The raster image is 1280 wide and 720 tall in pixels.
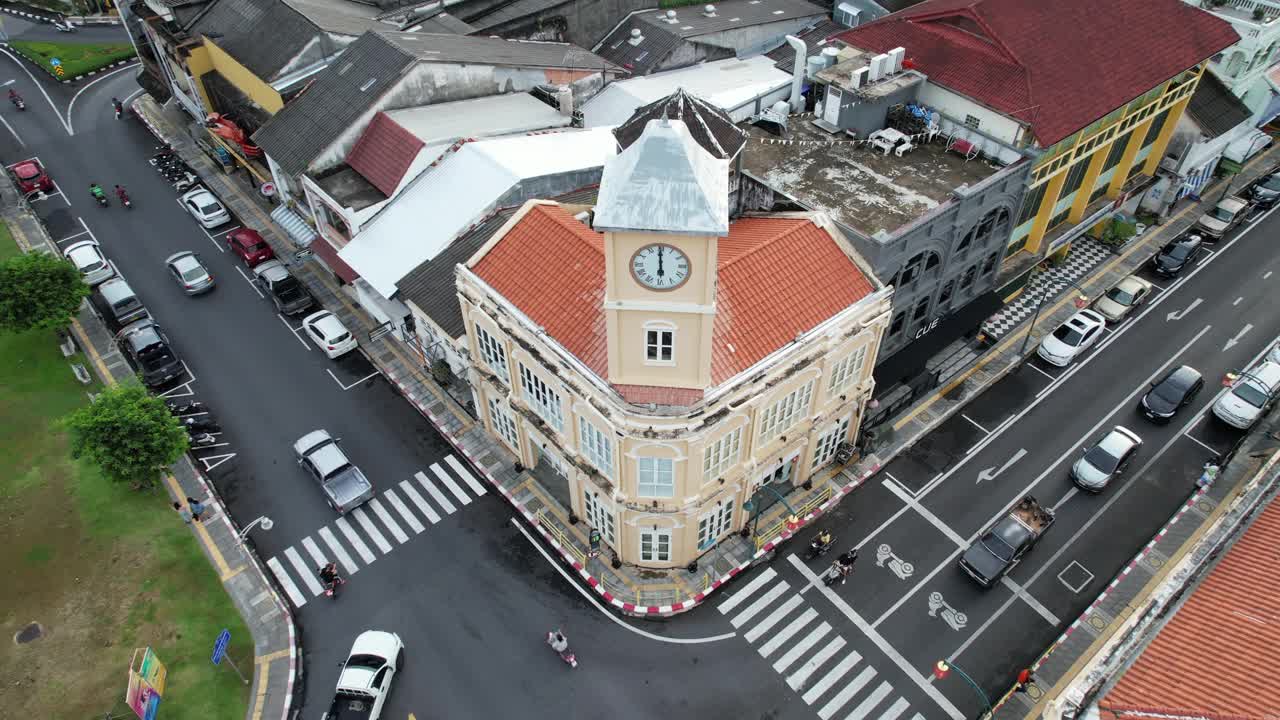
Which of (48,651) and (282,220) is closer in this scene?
(48,651)

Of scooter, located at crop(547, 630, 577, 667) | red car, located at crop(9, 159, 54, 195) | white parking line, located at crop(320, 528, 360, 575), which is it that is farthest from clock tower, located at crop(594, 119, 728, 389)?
red car, located at crop(9, 159, 54, 195)

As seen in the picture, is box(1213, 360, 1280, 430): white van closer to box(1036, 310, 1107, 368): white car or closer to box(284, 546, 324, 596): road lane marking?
box(1036, 310, 1107, 368): white car

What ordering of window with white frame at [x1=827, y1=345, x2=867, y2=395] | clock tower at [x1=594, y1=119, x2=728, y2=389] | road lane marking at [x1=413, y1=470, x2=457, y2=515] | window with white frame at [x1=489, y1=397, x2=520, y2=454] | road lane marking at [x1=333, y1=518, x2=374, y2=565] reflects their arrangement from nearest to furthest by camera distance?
clock tower at [x1=594, y1=119, x2=728, y2=389] → window with white frame at [x1=827, y1=345, x2=867, y2=395] → road lane marking at [x1=333, y1=518, x2=374, y2=565] → window with white frame at [x1=489, y1=397, x2=520, y2=454] → road lane marking at [x1=413, y1=470, x2=457, y2=515]

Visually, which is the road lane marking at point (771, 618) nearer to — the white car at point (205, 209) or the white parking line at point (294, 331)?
the white parking line at point (294, 331)

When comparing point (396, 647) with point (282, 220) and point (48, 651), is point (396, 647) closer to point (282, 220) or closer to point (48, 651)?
point (48, 651)

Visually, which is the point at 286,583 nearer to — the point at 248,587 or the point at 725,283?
the point at 248,587

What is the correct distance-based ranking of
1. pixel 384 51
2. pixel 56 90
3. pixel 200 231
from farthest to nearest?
1. pixel 56 90
2. pixel 200 231
3. pixel 384 51

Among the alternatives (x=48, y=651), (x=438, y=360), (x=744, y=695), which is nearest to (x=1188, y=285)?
(x=744, y=695)
